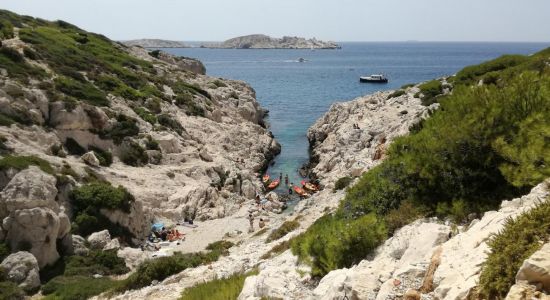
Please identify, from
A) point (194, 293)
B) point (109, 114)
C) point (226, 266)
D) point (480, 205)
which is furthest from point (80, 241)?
point (480, 205)

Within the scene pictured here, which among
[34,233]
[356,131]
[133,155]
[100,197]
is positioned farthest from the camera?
[356,131]

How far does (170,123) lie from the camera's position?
49.4 m

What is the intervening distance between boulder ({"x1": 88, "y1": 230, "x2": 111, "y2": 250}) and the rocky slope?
1786mm

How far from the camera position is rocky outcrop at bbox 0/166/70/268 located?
915 inches

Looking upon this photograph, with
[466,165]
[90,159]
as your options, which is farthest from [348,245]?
[90,159]

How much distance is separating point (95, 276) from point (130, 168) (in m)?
17.1

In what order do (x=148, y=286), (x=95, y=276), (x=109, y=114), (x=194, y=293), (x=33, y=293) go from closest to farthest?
(x=194, y=293), (x=148, y=286), (x=33, y=293), (x=95, y=276), (x=109, y=114)

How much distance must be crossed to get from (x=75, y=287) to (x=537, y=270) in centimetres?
1932

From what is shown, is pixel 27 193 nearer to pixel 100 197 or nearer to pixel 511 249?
pixel 100 197

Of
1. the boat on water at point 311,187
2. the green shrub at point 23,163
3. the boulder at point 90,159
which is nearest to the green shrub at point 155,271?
the green shrub at point 23,163

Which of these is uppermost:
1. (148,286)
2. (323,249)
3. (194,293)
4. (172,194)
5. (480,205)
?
(480,205)

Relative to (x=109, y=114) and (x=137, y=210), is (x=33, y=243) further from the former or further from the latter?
(x=109, y=114)

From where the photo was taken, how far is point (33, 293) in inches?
819

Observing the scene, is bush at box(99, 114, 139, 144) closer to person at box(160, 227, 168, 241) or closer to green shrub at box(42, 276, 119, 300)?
person at box(160, 227, 168, 241)
